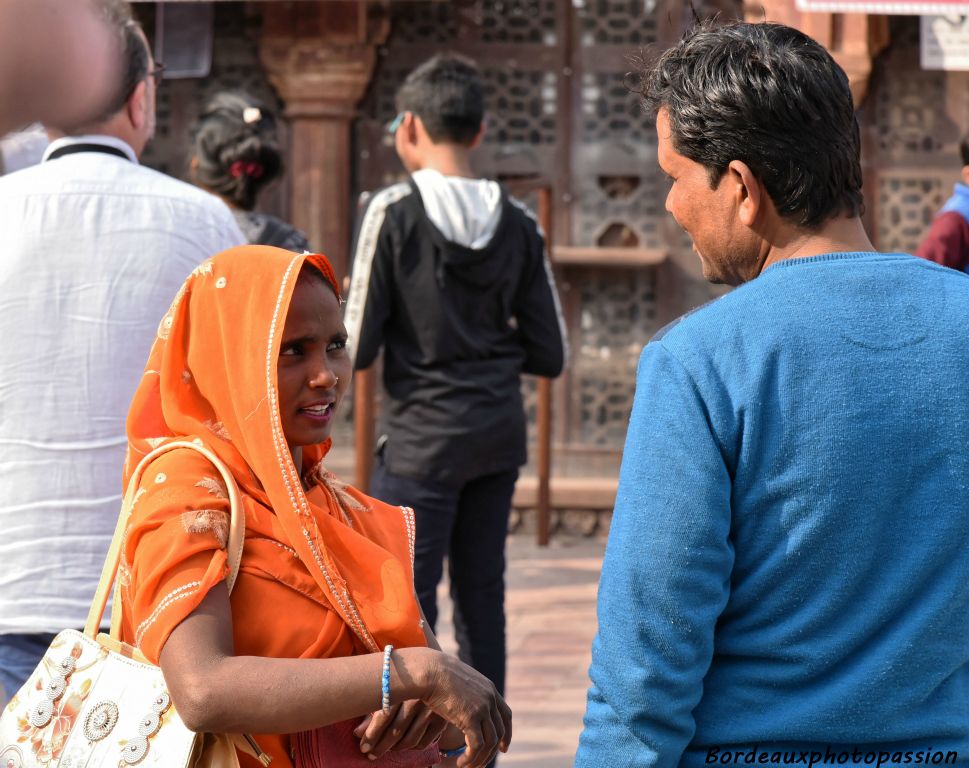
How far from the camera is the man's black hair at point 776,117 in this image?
158 cm

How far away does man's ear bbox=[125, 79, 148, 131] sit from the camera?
2678mm

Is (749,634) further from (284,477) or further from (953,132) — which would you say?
(953,132)

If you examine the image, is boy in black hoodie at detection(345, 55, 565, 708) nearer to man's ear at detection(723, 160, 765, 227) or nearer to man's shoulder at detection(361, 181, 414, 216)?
man's shoulder at detection(361, 181, 414, 216)

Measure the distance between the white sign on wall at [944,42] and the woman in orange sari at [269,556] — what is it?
563 cm

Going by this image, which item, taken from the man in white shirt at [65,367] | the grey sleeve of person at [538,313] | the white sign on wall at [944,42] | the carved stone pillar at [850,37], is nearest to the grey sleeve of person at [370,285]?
the grey sleeve of person at [538,313]

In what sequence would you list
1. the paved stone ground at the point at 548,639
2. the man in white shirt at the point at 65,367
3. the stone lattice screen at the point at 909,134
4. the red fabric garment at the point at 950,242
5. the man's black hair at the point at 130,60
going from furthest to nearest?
the stone lattice screen at the point at 909,134, the red fabric garment at the point at 950,242, the paved stone ground at the point at 548,639, the man's black hair at the point at 130,60, the man in white shirt at the point at 65,367

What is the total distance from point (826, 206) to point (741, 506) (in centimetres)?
37

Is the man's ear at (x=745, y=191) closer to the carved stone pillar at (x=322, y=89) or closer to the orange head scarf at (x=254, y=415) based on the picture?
the orange head scarf at (x=254, y=415)

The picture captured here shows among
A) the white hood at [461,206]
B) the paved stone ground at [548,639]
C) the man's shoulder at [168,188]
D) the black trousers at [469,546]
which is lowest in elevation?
the paved stone ground at [548,639]

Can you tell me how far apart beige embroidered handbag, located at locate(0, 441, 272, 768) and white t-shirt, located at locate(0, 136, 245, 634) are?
585 mm

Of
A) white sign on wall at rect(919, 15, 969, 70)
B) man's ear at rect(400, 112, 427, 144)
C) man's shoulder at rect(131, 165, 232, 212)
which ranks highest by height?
white sign on wall at rect(919, 15, 969, 70)

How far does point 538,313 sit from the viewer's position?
4.05 m

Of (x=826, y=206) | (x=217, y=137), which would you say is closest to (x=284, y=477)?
(x=826, y=206)

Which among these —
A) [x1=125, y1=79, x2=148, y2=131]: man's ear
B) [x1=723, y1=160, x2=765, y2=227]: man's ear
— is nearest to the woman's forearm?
[x1=723, y1=160, x2=765, y2=227]: man's ear
